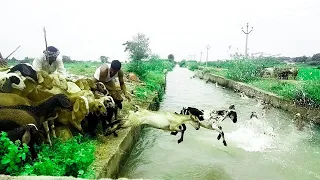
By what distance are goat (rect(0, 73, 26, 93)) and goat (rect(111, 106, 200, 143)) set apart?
2.20 m

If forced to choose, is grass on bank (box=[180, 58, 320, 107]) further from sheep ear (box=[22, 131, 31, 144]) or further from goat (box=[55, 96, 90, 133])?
sheep ear (box=[22, 131, 31, 144])

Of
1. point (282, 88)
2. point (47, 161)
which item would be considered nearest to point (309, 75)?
point (282, 88)

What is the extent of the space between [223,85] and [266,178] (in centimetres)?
2241

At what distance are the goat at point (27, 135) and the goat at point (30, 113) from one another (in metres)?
0.25

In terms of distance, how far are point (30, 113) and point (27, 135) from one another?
0.71 metres

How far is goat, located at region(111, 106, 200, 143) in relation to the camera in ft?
23.3

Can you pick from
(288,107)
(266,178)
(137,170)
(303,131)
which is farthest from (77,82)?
(288,107)

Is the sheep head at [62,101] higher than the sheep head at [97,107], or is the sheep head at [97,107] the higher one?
the sheep head at [62,101]

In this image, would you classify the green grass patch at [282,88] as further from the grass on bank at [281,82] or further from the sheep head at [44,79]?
the sheep head at [44,79]

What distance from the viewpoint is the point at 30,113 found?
510 cm

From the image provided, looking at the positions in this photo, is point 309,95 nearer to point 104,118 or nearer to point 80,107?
point 104,118

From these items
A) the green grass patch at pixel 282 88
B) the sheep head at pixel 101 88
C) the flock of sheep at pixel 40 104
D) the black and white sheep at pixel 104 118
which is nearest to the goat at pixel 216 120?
the black and white sheep at pixel 104 118

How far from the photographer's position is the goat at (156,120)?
23.3ft

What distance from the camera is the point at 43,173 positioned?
3969 mm
